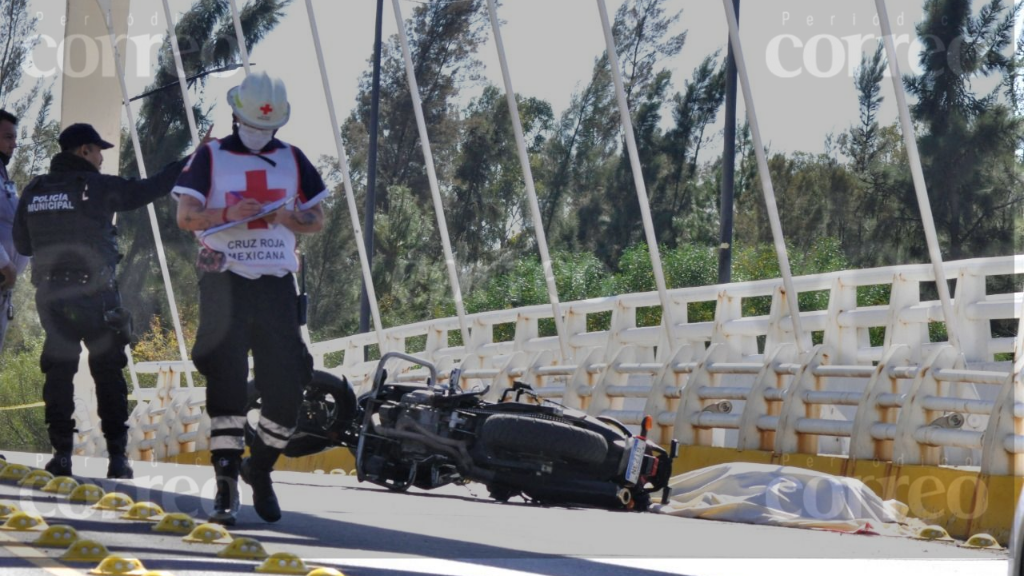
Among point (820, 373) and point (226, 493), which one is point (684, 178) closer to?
point (820, 373)

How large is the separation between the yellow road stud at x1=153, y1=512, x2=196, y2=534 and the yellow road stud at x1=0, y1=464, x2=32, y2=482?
254 cm

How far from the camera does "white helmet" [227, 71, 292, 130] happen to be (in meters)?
6.58

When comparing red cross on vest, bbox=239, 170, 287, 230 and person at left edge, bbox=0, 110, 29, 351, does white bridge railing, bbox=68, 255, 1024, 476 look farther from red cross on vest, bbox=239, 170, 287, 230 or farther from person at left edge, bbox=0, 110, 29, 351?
person at left edge, bbox=0, 110, 29, 351

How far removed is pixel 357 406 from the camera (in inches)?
350

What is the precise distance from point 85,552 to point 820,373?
5.65 m

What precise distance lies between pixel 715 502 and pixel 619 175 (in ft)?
135

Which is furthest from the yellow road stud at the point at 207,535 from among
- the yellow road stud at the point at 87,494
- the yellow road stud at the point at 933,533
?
the yellow road stud at the point at 933,533

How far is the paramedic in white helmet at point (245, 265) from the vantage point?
6.55 meters

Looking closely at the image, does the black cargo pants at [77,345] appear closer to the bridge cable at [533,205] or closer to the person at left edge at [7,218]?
the person at left edge at [7,218]

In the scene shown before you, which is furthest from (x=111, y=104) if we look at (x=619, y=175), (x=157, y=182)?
(x=619, y=175)

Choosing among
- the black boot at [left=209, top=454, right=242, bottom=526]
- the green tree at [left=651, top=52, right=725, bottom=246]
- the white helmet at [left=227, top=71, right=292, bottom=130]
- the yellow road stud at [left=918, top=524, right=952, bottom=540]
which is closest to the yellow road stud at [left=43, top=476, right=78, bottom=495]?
the black boot at [left=209, top=454, right=242, bottom=526]

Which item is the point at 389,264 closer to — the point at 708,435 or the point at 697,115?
the point at 697,115

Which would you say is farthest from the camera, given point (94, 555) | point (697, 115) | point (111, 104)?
point (697, 115)

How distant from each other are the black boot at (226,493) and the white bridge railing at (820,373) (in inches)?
138
